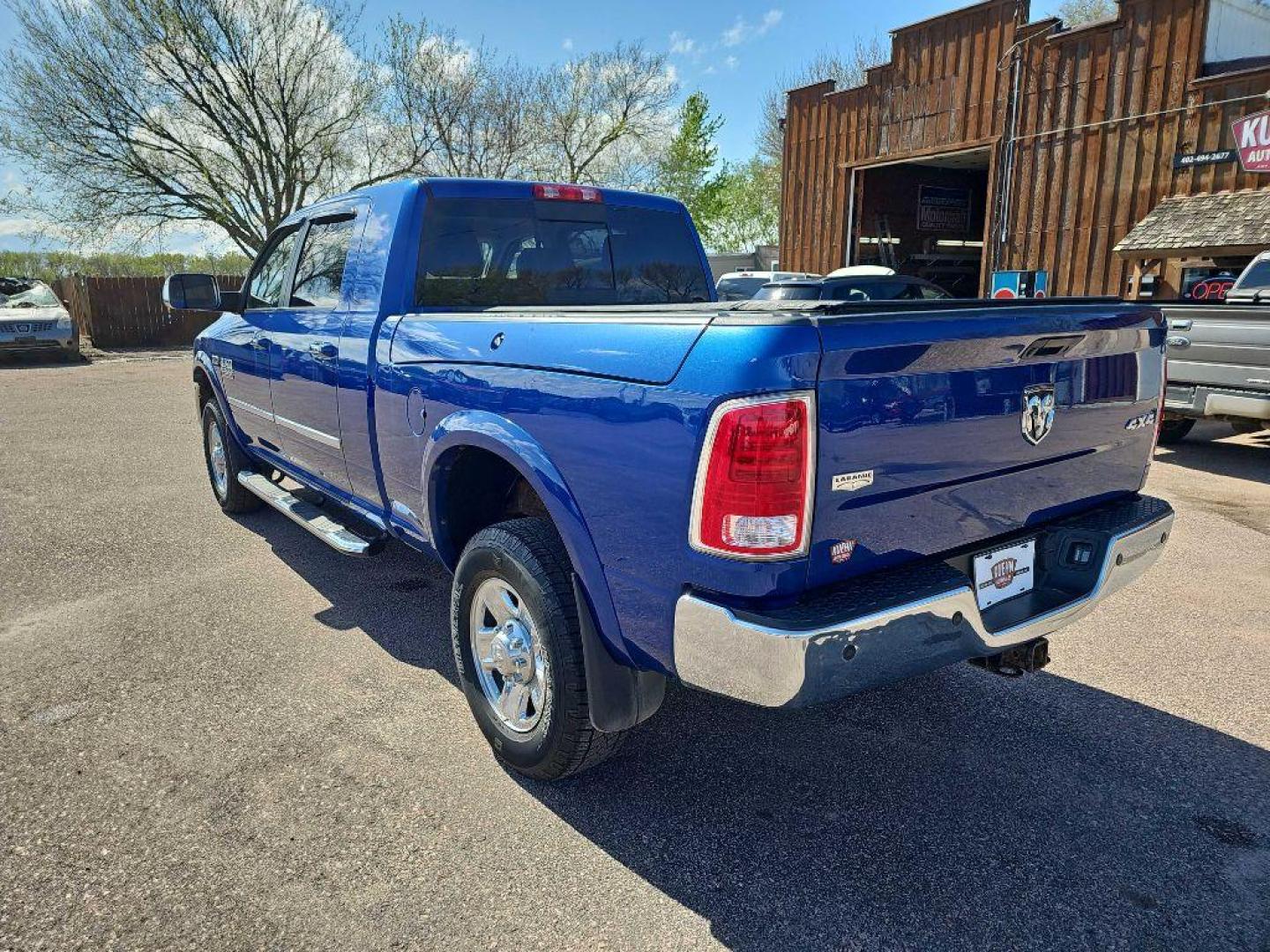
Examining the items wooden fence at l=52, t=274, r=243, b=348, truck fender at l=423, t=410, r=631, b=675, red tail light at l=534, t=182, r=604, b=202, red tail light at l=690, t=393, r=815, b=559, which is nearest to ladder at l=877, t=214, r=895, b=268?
wooden fence at l=52, t=274, r=243, b=348

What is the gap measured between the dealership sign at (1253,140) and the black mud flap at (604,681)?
16021 millimetres

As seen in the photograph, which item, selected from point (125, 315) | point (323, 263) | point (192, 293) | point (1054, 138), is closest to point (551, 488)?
point (323, 263)

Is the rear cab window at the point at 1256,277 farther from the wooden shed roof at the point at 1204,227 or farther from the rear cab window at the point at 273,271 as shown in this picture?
the rear cab window at the point at 273,271

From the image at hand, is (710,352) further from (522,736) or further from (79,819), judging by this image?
(79,819)

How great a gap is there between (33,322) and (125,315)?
5.58 meters

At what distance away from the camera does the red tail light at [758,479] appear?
1.94 metres

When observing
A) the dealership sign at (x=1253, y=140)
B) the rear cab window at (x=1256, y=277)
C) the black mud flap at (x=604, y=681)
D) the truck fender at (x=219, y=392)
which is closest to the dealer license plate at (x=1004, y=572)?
the black mud flap at (x=604, y=681)

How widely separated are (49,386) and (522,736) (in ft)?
49.4

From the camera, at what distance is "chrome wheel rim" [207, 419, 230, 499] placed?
597cm

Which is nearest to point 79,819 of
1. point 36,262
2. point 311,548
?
point 311,548

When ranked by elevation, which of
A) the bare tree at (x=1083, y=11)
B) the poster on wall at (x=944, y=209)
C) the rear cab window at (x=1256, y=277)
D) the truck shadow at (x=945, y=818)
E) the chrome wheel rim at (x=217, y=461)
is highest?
the bare tree at (x=1083, y=11)

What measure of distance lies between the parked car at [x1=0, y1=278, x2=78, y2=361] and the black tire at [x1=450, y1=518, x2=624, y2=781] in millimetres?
18541

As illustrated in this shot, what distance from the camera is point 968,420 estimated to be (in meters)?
2.30

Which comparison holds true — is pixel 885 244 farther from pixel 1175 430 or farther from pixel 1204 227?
pixel 1175 430
